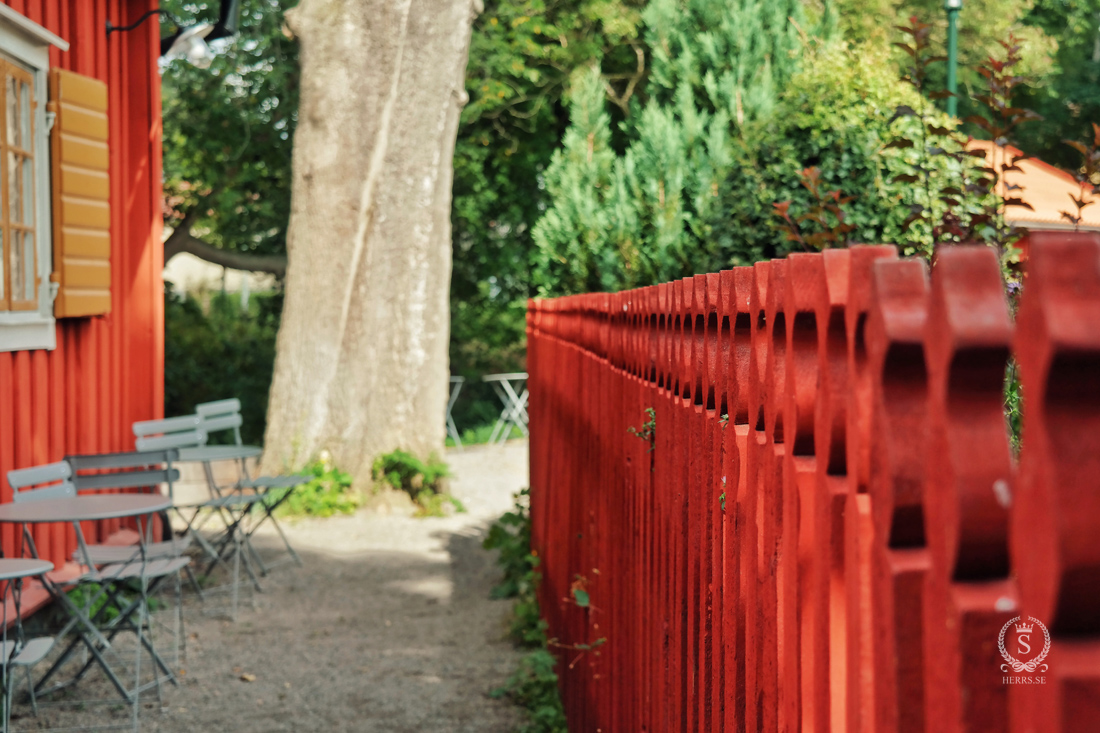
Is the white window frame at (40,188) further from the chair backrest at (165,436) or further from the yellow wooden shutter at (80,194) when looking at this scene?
the chair backrest at (165,436)

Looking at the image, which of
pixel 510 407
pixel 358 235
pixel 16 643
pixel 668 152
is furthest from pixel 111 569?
pixel 510 407

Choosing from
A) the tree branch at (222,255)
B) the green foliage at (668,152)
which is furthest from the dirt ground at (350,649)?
the tree branch at (222,255)

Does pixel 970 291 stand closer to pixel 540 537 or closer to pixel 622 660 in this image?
pixel 622 660

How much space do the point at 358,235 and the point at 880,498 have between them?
9.72 metres

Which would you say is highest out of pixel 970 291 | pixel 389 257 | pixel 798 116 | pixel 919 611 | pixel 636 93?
pixel 636 93

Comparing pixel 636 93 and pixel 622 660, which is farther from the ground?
pixel 636 93

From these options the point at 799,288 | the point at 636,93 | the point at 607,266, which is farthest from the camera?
the point at 636,93

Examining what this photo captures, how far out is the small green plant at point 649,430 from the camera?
2.52 metres

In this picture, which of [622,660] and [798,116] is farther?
[798,116]

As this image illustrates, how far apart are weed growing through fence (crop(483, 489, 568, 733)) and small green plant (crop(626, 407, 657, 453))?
2298mm

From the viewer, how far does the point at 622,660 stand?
9.91 ft

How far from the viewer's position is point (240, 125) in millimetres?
16891

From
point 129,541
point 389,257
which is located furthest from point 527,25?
point 129,541

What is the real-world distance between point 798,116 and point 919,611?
21.5 ft
